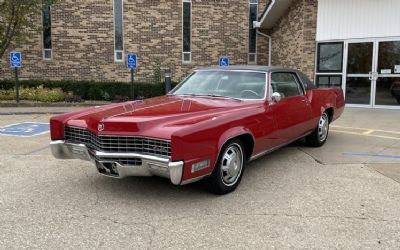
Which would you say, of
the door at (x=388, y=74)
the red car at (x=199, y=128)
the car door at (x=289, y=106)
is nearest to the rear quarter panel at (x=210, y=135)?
the red car at (x=199, y=128)

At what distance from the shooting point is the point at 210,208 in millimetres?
4297

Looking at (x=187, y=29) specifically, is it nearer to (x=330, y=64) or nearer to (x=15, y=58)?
(x=330, y=64)

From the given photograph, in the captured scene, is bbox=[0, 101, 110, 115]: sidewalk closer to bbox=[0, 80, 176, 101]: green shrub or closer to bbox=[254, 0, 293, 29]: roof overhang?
bbox=[0, 80, 176, 101]: green shrub

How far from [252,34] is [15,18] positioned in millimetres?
9804

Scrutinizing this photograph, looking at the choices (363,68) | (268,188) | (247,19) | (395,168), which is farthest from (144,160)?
(247,19)

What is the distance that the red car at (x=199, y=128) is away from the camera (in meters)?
4.11

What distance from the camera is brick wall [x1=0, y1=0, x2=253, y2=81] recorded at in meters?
17.5

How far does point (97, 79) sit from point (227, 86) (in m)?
13.0

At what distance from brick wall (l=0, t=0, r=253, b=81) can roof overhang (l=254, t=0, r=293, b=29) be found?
5.76ft

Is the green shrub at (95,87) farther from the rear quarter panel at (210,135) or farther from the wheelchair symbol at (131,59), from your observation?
the rear quarter panel at (210,135)

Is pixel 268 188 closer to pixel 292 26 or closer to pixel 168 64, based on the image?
pixel 292 26

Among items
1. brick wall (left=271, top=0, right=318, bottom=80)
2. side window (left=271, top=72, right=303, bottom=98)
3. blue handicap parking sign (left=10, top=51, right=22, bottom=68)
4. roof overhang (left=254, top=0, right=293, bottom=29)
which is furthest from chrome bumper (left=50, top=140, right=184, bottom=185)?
roof overhang (left=254, top=0, right=293, bottom=29)

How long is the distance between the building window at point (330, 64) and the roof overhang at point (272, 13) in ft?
7.71

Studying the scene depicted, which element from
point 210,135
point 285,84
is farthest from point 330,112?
point 210,135
